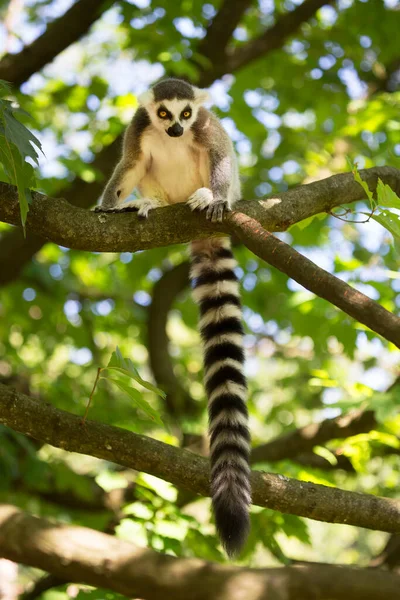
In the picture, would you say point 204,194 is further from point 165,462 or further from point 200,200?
point 165,462

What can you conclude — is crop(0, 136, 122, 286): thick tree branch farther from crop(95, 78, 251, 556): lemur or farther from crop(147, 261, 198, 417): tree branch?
crop(147, 261, 198, 417): tree branch

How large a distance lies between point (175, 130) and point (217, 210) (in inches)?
54.5

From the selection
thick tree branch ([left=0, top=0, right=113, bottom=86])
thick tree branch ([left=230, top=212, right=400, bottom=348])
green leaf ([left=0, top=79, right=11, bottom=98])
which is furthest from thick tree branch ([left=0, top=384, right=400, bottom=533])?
thick tree branch ([left=0, top=0, right=113, bottom=86])

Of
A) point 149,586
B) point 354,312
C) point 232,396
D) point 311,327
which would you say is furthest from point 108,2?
point 149,586

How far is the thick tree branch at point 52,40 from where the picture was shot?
568 cm

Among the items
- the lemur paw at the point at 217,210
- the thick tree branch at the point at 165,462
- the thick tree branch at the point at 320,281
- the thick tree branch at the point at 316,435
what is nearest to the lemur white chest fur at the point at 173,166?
the lemur paw at the point at 217,210

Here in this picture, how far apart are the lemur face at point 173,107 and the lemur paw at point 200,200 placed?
1071mm

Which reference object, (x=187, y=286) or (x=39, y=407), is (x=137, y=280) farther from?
(x=39, y=407)

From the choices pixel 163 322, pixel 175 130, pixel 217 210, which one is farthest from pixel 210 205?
pixel 163 322

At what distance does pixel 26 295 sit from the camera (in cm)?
799

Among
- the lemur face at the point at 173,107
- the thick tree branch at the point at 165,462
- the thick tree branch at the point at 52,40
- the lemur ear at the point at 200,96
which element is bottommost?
the thick tree branch at the point at 165,462

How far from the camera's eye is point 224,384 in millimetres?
A: 3471

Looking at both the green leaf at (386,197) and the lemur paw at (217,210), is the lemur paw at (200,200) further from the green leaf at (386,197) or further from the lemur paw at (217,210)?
the green leaf at (386,197)

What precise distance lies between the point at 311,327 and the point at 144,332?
3428mm
